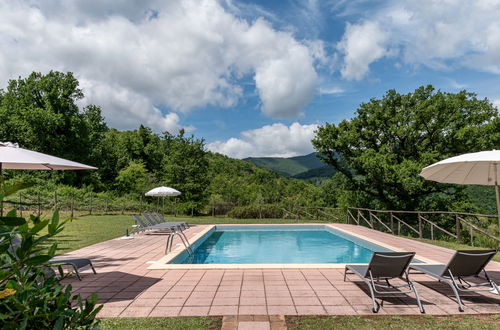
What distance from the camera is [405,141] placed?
739 inches

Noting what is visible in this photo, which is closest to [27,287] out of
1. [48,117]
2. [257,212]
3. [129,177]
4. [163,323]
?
[163,323]

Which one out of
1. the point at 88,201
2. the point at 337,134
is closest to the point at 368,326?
the point at 337,134

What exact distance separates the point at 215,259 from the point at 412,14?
986 cm

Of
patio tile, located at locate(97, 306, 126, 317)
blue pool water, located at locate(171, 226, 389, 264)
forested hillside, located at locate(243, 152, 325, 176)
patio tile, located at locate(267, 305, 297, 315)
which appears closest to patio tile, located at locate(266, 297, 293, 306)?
patio tile, located at locate(267, 305, 297, 315)

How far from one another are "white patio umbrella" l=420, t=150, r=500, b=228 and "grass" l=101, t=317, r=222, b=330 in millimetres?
4182

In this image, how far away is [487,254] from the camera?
418cm

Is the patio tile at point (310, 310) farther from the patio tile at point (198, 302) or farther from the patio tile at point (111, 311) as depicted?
the patio tile at point (111, 311)

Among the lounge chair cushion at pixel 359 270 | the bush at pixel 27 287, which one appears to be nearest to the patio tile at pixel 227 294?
the lounge chair cushion at pixel 359 270

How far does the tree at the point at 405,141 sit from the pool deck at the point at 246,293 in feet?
37.3

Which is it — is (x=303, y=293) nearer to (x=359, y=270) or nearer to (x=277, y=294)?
(x=277, y=294)

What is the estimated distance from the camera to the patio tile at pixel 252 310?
3.59 metres

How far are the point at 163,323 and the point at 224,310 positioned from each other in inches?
29.0

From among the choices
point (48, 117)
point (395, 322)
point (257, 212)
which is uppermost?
point (48, 117)

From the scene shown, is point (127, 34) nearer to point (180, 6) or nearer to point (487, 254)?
point (180, 6)
